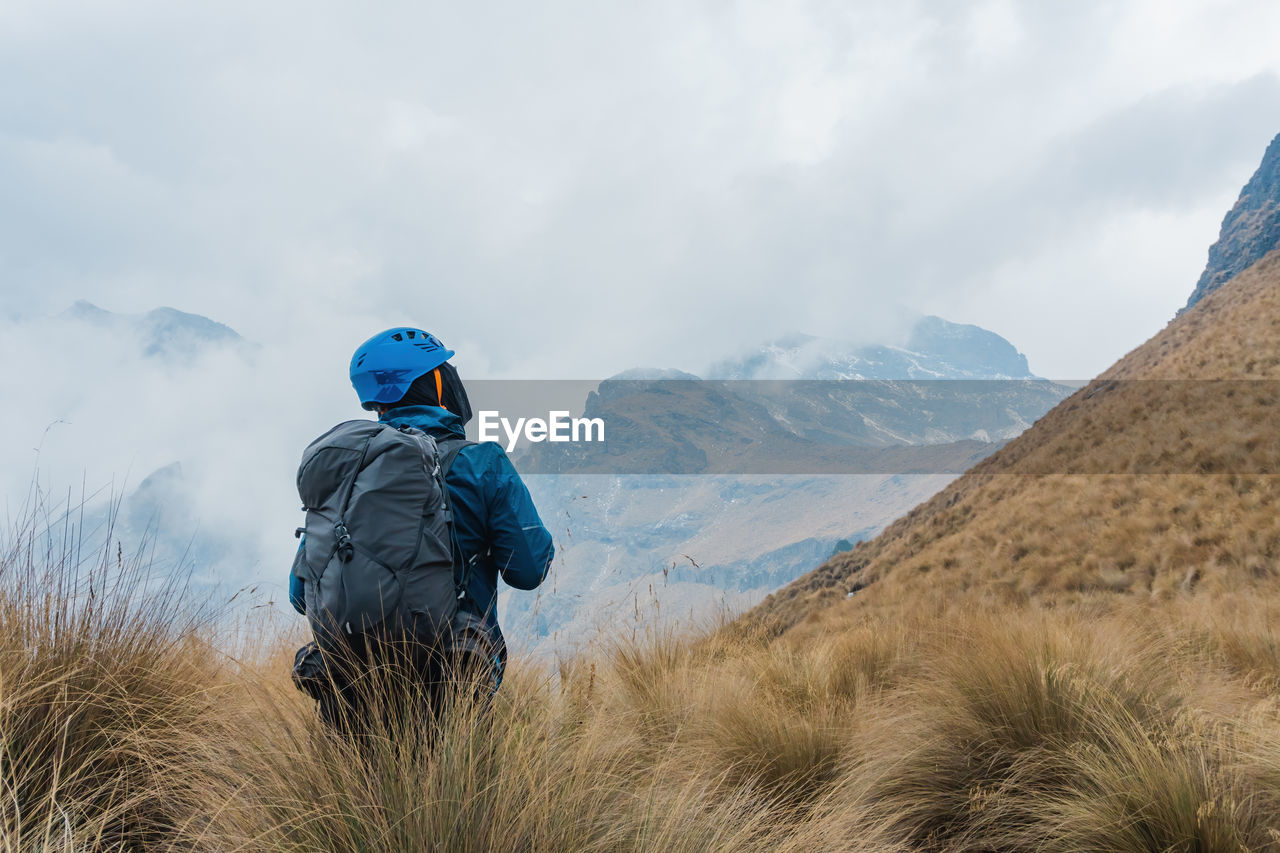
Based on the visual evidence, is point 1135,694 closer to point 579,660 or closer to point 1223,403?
point 579,660

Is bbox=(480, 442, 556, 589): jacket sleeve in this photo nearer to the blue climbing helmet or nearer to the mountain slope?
the blue climbing helmet

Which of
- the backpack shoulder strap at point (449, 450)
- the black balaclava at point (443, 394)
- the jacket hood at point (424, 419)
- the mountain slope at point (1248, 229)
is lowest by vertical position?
the backpack shoulder strap at point (449, 450)

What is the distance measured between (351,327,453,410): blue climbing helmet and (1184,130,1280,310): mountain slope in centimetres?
9343

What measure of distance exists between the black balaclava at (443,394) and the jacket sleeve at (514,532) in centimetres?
33

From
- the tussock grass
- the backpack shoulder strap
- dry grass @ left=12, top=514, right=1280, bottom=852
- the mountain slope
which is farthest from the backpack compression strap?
the mountain slope

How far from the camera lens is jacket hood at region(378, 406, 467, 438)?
2.37m

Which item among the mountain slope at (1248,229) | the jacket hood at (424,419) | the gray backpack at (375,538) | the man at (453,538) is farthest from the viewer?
the mountain slope at (1248,229)

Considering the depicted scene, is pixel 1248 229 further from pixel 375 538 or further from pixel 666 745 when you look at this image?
→ pixel 375 538

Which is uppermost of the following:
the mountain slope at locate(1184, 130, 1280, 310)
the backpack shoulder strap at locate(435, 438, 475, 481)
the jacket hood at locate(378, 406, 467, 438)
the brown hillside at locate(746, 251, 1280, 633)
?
the mountain slope at locate(1184, 130, 1280, 310)

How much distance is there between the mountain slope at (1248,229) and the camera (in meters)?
82.6

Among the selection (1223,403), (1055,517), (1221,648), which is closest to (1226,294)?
(1223,403)

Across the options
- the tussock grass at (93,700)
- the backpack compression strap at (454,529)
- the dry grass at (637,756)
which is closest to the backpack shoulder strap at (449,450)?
the backpack compression strap at (454,529)

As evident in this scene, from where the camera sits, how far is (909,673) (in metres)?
4.57

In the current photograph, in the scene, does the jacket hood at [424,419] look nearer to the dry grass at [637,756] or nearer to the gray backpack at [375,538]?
the gray backpack at [375,538]
